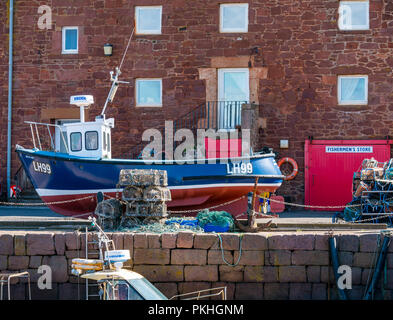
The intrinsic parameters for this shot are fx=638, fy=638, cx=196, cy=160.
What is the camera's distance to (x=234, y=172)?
Answer: 47.9ft

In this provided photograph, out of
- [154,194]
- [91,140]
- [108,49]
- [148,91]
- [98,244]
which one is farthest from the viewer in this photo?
[148,91]

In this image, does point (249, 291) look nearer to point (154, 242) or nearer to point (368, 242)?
point (154, 242)

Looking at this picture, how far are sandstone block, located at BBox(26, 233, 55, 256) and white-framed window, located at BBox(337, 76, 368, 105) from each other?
11.6m

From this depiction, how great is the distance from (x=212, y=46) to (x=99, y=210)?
942 centimetres

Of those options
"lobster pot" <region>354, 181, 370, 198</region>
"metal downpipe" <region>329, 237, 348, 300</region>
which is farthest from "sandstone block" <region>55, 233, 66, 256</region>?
"lobster pot" <region>354, 181, 370, 198</region>

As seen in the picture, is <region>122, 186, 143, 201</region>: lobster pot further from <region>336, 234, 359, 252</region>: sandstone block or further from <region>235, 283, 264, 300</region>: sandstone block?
<region>336, 234, 359, 252</region>: sandstone block

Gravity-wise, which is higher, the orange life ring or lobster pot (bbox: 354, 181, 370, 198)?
the orange life ring

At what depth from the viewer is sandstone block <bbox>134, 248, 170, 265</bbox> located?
9492 millimetres

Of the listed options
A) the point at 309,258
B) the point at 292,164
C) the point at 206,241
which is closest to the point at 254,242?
the point at 206,241

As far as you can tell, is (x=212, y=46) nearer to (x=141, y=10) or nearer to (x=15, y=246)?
(x=141, y=10)

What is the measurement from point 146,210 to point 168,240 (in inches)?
64.7

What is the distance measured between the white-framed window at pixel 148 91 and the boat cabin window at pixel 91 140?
440cm

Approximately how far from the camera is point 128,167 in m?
14.3

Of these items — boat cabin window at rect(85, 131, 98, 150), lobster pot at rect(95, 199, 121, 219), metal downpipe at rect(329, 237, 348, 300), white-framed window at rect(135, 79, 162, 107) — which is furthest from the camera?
white-framed window at rect(135, 79, 162, 107)
